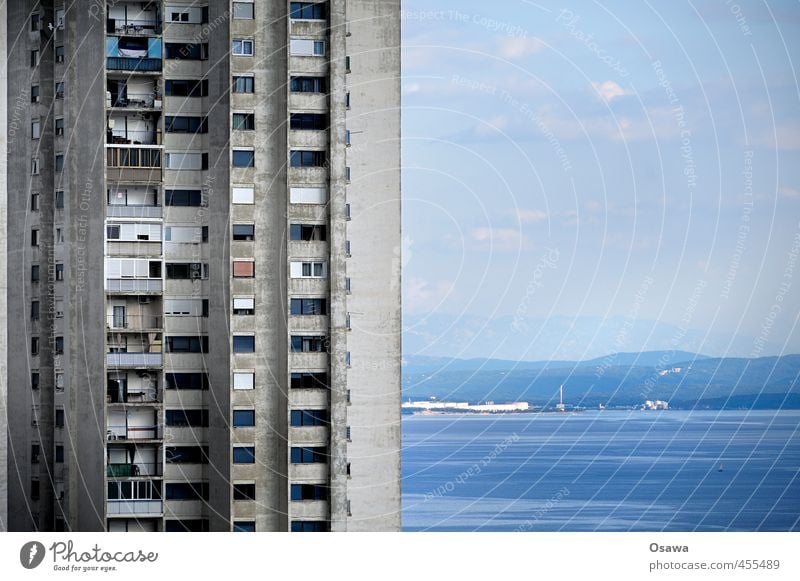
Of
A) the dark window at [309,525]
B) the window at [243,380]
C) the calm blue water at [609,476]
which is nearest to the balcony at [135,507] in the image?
the window at [243,380]

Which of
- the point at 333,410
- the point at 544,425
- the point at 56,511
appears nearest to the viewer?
the point at 333,410

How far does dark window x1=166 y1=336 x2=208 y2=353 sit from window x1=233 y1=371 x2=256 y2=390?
0.42 metres

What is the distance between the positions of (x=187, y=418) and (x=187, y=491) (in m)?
0.69

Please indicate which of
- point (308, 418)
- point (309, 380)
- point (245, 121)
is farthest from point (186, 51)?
point (308, 418)

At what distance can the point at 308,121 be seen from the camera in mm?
14258

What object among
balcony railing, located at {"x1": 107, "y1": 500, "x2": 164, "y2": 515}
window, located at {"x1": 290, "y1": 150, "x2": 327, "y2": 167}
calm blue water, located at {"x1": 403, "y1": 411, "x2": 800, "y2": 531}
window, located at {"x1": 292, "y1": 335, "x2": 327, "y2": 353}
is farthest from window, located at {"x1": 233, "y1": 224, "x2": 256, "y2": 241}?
calm blue water, located at {"x1": 403, "y1": 411, "x2": 800, "y2": 531}

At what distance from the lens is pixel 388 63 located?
49.0 feet

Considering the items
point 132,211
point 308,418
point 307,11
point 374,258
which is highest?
point 307,11

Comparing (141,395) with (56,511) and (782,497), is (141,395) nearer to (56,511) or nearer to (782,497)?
(56,511)

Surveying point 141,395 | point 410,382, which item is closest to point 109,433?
point 141,395

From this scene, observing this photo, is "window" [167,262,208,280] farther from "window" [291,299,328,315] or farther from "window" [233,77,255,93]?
"window" [233,77,255,93]

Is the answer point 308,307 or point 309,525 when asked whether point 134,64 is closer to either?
point 308,307
